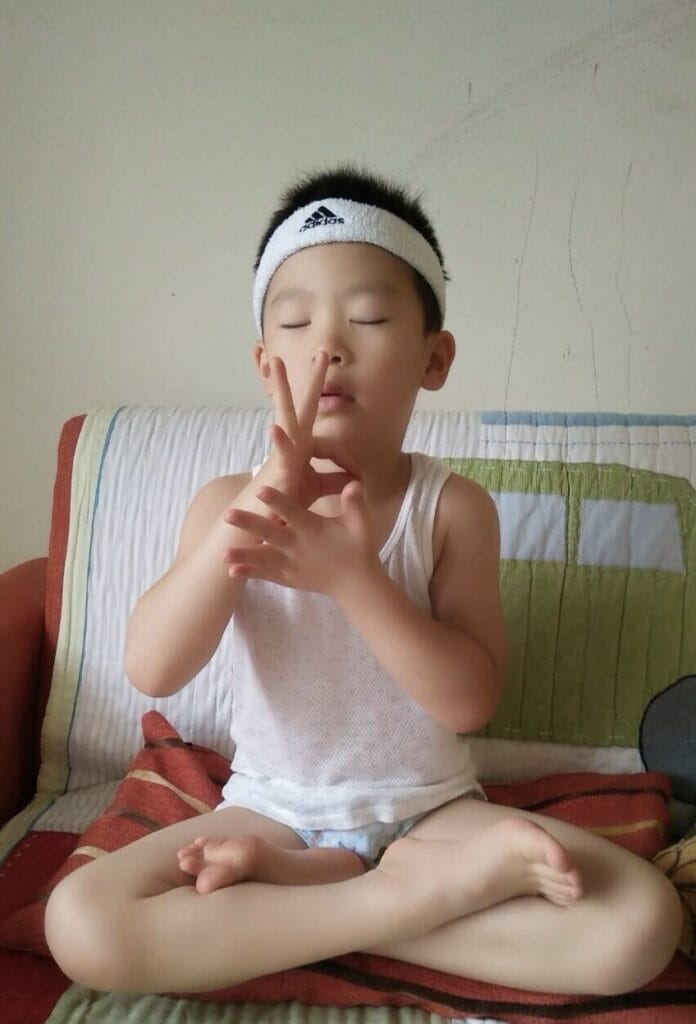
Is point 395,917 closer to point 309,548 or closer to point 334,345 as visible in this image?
point 309,548

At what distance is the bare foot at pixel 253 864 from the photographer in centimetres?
66

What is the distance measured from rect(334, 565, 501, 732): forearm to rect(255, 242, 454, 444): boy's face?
15 cm

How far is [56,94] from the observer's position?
1.19 metres

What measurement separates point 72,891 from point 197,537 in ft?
1.04

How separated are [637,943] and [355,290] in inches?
21.9

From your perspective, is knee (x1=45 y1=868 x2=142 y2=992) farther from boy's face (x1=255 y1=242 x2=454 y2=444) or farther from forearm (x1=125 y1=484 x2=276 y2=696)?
boy's face (x1=255 y1=242 x2=454 y2=444)

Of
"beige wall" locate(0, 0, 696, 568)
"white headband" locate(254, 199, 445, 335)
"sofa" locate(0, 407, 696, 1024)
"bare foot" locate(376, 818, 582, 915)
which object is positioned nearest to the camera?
"bare foot" locate(376, 818, 582, 915)

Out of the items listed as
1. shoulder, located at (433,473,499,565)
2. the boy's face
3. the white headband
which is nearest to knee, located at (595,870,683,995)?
shoulder, located at (433,473,499,565)

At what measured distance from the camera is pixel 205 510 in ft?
2.67

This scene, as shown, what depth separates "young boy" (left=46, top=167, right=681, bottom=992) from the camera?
64cm

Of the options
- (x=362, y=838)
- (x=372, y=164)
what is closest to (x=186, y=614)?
(x=362, y=838)

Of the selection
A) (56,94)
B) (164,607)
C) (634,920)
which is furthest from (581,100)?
(634,920)

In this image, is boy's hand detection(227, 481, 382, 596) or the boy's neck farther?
the boy's neck

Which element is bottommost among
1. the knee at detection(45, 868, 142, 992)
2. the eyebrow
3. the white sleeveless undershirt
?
the knee at detection(45, 868, 142, 992)
